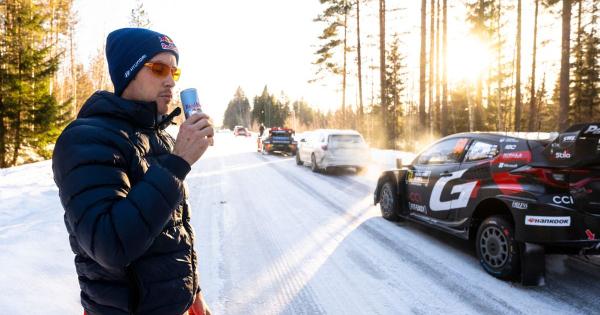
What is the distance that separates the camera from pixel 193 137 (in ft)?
4.81

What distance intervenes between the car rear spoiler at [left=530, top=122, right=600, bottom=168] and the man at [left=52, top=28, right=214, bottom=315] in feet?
13.3

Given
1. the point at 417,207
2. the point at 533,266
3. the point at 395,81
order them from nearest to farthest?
the point at 533,266 < the point at 417,207 < the point at 395,81

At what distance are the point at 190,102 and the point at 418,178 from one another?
5.54m

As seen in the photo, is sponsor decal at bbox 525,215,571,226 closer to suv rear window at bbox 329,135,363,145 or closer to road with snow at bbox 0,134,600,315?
road with snow at bbox 0,134,600,315

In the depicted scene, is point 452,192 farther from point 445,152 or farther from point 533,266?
point 533,266

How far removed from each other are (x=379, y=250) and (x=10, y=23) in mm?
20233

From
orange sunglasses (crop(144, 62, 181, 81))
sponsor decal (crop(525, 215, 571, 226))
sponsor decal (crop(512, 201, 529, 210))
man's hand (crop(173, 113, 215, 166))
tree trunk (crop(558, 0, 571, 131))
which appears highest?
tree trunk (crop(558, 0, 571, 131))

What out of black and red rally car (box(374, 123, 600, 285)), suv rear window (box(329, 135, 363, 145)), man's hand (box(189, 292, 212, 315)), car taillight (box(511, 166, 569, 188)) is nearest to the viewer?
man's hand (box(189, 292, 212, 315))

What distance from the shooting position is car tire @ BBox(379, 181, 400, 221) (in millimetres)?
7078

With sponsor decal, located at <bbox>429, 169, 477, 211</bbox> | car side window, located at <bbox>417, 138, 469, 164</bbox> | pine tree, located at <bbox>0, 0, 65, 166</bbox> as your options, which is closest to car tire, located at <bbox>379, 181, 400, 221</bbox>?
car side window, located at <bbox>417, 138, 469, 164</bbox>

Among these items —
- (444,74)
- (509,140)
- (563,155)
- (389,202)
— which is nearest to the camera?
(563,155)

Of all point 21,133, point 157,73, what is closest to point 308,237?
point 157,73

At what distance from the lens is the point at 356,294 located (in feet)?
13.7

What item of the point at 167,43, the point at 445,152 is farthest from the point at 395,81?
the point at 167,43
